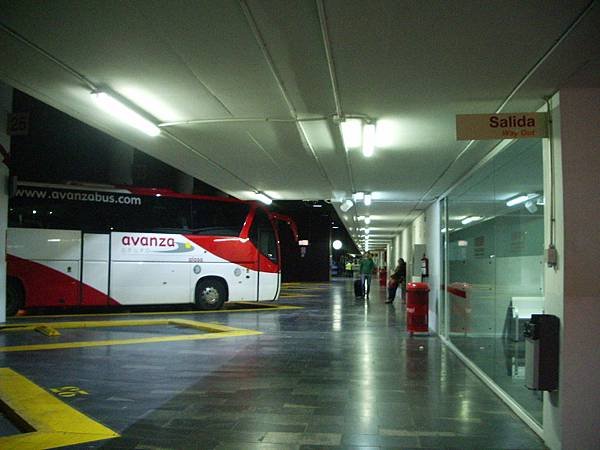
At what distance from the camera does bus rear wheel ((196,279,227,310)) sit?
49.4 ft

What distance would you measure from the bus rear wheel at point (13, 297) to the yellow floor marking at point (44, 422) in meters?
7.38

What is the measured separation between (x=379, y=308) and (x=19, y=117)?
1195 cm

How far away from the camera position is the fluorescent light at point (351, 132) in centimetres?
604

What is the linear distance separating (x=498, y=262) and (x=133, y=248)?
10.2 meters

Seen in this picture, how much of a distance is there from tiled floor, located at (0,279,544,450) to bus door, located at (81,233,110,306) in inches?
203

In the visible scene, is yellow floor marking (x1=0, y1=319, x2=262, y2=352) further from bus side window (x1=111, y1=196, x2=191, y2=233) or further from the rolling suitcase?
the rolling suitcase

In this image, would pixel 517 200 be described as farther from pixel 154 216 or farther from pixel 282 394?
pixel 154 216

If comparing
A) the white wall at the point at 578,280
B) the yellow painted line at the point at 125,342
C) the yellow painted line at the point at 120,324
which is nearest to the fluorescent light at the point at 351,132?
the white wall at the point at 578,280

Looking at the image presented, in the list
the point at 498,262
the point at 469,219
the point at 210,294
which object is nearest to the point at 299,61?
the point at 498,262

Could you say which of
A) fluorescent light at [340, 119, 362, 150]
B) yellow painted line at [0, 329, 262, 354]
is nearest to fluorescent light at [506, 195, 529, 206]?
fluorescent light at [340, 119, 362, 150]

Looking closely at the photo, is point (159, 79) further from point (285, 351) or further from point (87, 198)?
point (87, 198)

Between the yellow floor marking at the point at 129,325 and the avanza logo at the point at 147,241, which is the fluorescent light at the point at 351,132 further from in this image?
the avanza logo at the point at 147,241

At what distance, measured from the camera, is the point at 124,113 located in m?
5.85

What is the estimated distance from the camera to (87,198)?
44.5 ft
